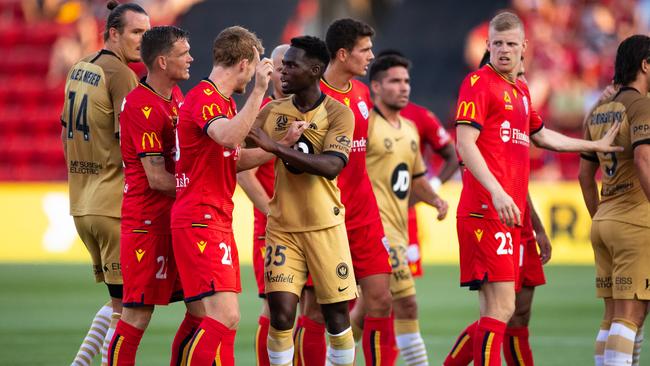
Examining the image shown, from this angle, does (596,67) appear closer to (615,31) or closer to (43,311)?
(615,31)

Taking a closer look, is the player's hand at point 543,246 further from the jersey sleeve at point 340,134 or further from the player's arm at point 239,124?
the player's arm at point 239,124

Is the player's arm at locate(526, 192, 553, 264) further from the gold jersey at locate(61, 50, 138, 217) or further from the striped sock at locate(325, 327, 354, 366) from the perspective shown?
the gold jersey at locate(61, 50, 138, 217)

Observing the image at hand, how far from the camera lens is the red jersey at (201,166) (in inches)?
263

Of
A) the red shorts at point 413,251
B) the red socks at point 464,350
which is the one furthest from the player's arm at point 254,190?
the red shorts at point 413,251

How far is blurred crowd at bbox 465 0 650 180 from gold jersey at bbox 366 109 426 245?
14246 mm

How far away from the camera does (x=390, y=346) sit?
26.8 feet

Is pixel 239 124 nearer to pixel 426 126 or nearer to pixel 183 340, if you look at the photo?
pixel 183 340

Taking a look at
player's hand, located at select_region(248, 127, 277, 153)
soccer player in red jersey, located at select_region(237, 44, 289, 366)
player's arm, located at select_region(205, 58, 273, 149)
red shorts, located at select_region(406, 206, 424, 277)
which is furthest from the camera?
red shorts, located at select_region(406, 206, 424, 277)

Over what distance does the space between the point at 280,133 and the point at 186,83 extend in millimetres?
19069

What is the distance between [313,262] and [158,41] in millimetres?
1780

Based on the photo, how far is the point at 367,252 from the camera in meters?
7.91

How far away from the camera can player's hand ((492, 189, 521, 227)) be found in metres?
6.81

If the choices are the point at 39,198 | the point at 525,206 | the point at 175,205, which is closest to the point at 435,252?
the point at 39,198

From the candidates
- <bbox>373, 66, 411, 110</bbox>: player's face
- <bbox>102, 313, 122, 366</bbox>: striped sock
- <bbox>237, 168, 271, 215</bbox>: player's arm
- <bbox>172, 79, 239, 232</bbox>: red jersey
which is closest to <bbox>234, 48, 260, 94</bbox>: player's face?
<bbox>172, 79, 239, 232</bbox>: red jersey
